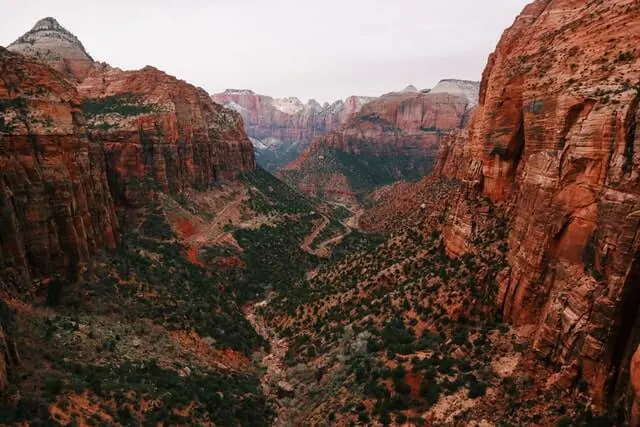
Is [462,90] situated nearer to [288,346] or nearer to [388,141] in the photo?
[388,141]

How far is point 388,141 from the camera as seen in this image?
17888 centimetres

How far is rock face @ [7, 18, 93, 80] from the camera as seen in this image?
7670 cm

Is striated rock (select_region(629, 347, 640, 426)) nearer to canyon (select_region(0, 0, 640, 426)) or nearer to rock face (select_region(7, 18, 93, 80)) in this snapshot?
canyon (select_region(0, 0, 640, 426))

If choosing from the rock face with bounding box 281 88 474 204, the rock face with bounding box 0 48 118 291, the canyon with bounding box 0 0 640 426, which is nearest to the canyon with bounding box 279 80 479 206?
the rock face with bounding box 281 88 474 204

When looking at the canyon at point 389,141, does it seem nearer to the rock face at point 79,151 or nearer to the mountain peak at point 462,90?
the mountain peak at point 462,90

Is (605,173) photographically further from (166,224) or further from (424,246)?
(166,224)

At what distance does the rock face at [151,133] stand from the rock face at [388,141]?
238 ft

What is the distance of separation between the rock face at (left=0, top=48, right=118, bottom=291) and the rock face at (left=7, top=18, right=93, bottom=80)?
44.1 metres

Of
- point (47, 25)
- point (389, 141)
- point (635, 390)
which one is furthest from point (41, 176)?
point (389, 141)

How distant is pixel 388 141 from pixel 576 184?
160217 millimetres

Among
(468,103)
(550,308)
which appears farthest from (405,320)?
(468,103)

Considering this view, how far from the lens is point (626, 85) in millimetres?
20328

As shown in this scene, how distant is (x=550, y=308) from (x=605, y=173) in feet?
23.4

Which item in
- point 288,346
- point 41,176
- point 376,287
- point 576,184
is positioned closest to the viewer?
point 576,184
